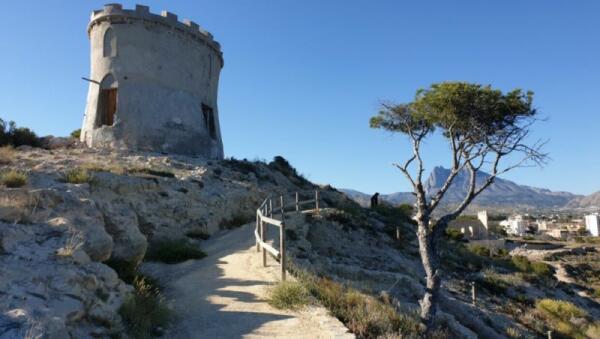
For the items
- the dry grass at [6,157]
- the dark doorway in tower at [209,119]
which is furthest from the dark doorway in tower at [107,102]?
the dry grass at [6,157]

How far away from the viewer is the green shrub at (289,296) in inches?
286

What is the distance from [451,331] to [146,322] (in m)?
8.05

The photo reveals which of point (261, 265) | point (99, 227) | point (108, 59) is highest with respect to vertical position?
point (108, 59)

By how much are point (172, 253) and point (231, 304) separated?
4.96 m

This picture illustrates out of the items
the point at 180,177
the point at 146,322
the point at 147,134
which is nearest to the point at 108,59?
the point at 147,134

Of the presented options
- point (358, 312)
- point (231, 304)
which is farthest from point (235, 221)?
point (358, 312)

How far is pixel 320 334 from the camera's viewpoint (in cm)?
618

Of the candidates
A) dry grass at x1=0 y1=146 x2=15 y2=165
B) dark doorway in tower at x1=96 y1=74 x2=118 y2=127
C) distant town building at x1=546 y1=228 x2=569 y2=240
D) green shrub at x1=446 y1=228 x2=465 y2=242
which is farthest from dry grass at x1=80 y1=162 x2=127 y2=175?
distant town building at x1=546 y1=228 x2=569 y2=240

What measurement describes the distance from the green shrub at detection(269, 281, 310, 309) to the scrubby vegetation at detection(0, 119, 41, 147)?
67.5 ft

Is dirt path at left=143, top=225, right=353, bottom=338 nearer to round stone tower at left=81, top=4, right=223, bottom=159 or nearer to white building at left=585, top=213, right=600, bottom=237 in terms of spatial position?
round stone tower at left=81, top=4, right=223, bottom=159

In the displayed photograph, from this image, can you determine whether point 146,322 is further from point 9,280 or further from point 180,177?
point 180,177

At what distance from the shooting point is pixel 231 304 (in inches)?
296

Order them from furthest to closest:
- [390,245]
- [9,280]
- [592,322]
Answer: [390,245] < [592,322] < [9,280]

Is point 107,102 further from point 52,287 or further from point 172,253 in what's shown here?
point 52,287
